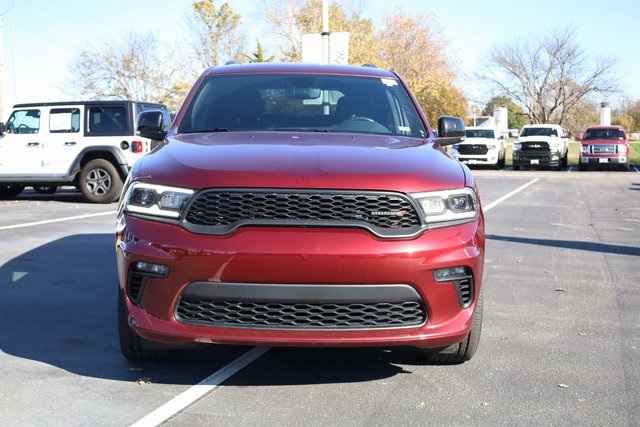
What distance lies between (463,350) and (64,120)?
40.6 ft

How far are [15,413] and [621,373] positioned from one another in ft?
10.2

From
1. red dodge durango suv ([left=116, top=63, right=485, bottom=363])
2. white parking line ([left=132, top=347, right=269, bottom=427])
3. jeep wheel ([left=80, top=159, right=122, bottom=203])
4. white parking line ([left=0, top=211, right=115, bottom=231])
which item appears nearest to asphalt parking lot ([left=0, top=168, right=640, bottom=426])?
white parking line ([left=132, top=347, right=269, bottom=427])

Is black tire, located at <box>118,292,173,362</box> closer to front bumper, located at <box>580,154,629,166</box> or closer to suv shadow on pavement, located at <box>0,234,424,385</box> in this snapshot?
suv shadow on pavement, located at <box>0,234,424,385</box>

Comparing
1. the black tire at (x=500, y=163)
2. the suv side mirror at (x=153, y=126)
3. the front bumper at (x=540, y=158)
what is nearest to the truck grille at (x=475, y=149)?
the black tire at (x=500, y=163)

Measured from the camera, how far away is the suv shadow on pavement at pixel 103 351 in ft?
14.1

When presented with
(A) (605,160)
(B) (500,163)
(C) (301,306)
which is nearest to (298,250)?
(C) (301,306)

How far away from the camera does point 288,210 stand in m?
3.73

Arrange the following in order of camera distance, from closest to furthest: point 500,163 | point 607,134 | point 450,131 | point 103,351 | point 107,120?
point 103,351 < point 450,131 < point 107,120 < point 607,134 < point 500,163

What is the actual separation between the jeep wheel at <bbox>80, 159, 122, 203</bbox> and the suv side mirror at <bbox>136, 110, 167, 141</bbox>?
9.87m

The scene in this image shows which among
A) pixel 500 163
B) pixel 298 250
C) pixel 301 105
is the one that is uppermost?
pixel 301 105

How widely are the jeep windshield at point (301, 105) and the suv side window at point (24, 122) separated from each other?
34.9 feet

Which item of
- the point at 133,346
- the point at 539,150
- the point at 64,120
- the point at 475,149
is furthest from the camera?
the point at 475,149

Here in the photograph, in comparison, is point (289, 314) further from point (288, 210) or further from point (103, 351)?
point (103, 351)

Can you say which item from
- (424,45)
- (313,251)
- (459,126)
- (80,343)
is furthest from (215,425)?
(424,45)
